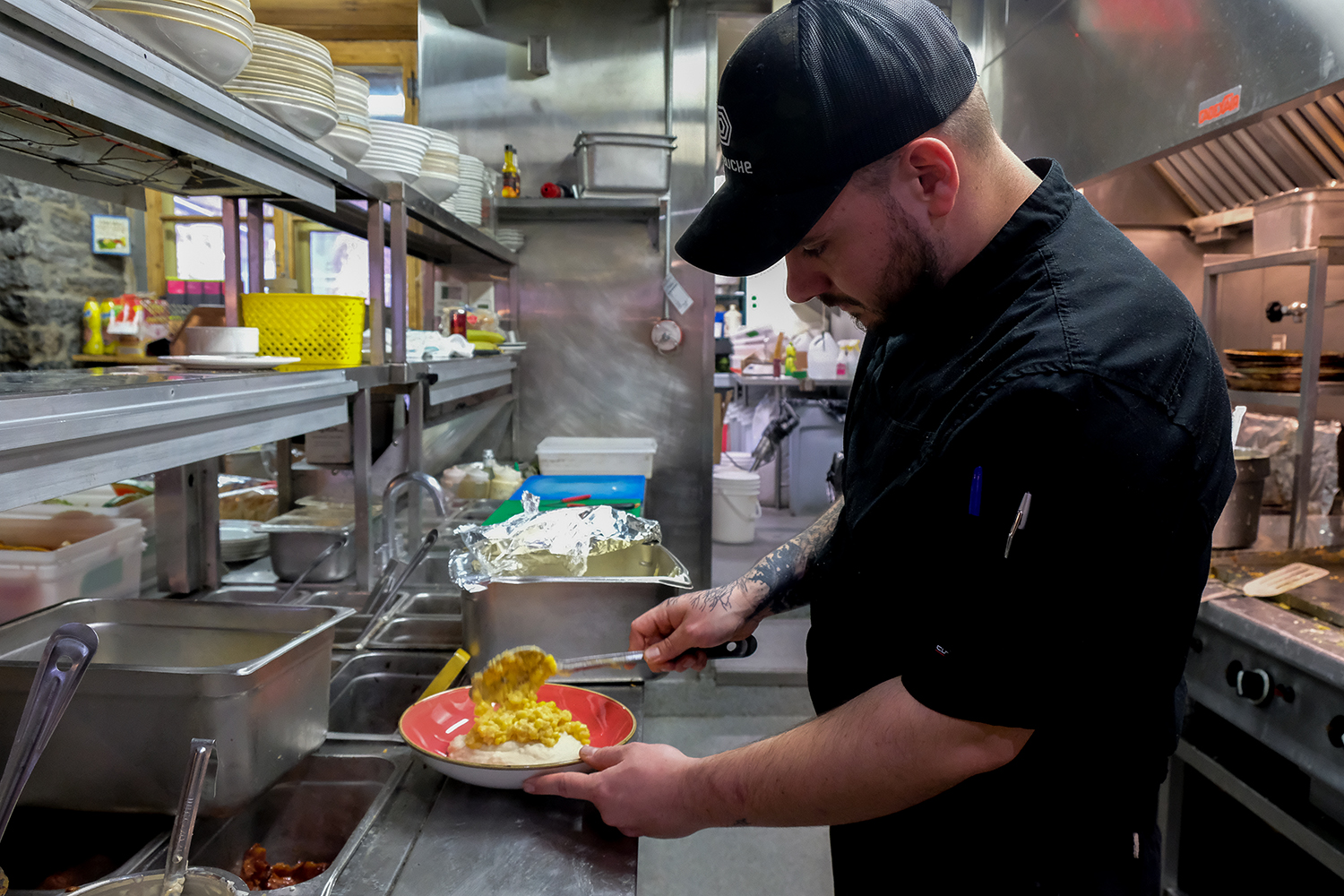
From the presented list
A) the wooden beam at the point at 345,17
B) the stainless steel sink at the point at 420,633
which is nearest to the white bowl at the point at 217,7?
the stainless steel sink at the point at 420,633

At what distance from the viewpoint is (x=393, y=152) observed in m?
2.27

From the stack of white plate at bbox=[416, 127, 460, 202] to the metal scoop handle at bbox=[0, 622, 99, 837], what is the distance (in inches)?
79.7

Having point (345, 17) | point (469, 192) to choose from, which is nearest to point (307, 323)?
point (469, 192)

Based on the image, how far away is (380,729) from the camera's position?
5.52 ft

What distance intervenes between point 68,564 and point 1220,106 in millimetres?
2782

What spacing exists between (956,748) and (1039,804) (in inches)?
9.1

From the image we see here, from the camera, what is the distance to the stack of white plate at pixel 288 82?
4.85ft

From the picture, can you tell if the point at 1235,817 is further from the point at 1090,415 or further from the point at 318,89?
the point at 318,89

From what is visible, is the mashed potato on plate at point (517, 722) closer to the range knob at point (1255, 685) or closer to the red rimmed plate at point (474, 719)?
the red rimmed plate at point (474, 719)

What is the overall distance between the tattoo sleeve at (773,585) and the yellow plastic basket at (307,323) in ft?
3.20

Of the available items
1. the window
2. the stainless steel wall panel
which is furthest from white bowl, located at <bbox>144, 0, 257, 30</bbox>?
the window

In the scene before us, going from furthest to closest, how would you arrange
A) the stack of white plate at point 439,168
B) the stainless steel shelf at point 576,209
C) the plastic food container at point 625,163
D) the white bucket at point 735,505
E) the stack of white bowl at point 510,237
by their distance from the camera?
the white bucket at point 735,505 < the stack of white bowl at point 510,237 < the stainless steel shelf at point 576,209 < the plastic food container at point 625,163 < the stack of white plate at point 439,168

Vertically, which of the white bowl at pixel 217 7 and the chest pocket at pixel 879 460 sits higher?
the white bowl at pixel 217 7

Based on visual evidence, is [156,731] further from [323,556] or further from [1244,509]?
[1244,509]
